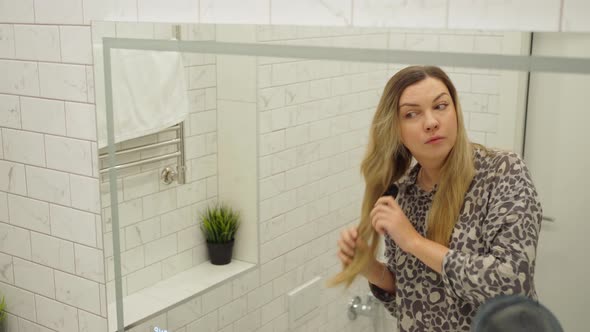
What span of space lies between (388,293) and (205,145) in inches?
23.4

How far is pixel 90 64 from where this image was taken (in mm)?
1756

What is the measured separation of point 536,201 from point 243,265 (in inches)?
28.7

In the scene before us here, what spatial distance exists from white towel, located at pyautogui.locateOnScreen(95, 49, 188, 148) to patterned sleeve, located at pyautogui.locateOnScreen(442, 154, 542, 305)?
789 millimetres

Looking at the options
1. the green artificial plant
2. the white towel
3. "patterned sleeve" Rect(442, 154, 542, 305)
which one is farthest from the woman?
the white towel

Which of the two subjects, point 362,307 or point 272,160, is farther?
point 272,160

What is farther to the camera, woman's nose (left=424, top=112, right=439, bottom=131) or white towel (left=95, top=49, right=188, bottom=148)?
white towel (left=95, top=49, right=188, bottom=148)

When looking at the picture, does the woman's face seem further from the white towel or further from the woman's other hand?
the white towel

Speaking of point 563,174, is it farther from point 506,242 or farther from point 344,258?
point 344,258

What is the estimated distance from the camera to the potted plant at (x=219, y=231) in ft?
5.33

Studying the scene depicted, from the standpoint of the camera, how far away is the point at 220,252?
5.38 feet

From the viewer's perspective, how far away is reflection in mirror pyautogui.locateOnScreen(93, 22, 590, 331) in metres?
1.14

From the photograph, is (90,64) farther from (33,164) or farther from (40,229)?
(40,229)

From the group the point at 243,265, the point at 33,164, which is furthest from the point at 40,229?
the point at 243,265

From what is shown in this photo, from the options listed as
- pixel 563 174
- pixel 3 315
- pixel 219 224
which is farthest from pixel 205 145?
pixel 3 315
